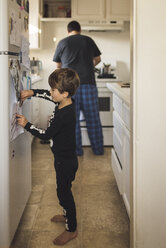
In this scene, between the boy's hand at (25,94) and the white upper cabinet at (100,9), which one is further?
the white upper cabinet at (100,9)

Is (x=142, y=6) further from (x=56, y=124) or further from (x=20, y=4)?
(x=20, y=4)

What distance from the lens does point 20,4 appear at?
2053 mm

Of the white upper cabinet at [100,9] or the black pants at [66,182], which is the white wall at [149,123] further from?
the white upper cabinet at [100,9]

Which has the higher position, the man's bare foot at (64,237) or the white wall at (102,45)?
the white wall at (102,45)

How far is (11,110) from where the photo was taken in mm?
1801

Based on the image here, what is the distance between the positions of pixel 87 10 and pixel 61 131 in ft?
10.7

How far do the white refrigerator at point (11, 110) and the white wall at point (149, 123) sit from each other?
65cm

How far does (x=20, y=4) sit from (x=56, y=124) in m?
0.80

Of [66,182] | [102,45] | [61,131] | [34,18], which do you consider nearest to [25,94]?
[61,131]

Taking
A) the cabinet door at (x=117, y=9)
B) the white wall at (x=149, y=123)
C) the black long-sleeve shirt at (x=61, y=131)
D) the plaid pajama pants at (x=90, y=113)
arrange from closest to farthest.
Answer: the white wall at (x=149, y=123) < the black long-sleeve shirt at (x=61, y=131) < the plaid pajama pants at (x=90, y=113) < the cabinet door at (x=117, y=9)

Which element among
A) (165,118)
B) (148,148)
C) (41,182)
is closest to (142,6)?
(165,118)

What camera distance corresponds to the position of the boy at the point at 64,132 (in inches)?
72.8

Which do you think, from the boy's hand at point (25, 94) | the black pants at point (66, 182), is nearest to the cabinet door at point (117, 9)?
the boy's hand at point (25, 94)

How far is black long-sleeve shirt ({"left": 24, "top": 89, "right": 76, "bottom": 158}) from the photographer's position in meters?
1.84
